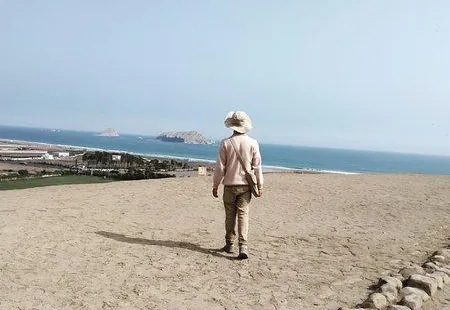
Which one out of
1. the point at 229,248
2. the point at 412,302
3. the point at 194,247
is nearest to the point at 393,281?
the point at 412,302

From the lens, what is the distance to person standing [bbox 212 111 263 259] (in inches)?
249

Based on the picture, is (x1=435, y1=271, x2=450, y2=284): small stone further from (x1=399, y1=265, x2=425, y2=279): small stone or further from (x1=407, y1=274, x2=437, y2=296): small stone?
(x1=407, y1=274, x2=437, y2=296): small stone

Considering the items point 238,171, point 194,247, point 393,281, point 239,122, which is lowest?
point 194,247

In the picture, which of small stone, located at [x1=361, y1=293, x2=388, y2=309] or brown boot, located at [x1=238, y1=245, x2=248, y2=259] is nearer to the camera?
small stone, located at [x1=361, y1=293, x2=388, y2=309]

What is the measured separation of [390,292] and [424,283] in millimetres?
544

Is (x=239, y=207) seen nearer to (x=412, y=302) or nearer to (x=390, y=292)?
(x=390, y=292)

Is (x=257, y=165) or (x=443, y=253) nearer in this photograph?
(x=257, y=165)

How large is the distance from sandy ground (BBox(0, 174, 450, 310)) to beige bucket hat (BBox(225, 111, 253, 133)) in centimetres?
189

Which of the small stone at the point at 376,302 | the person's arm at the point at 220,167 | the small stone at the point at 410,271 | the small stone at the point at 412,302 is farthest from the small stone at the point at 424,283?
the person's arm at the point at 220,167

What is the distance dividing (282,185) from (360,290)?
9.48 m

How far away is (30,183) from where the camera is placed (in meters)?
17.2

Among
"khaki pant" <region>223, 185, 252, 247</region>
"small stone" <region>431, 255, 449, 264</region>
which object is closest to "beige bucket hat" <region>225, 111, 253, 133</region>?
"khaki pant" <region>223, 185, 252, 247</region>

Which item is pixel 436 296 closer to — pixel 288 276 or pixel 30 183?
pixel 288 276

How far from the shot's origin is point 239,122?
6.45 meters
